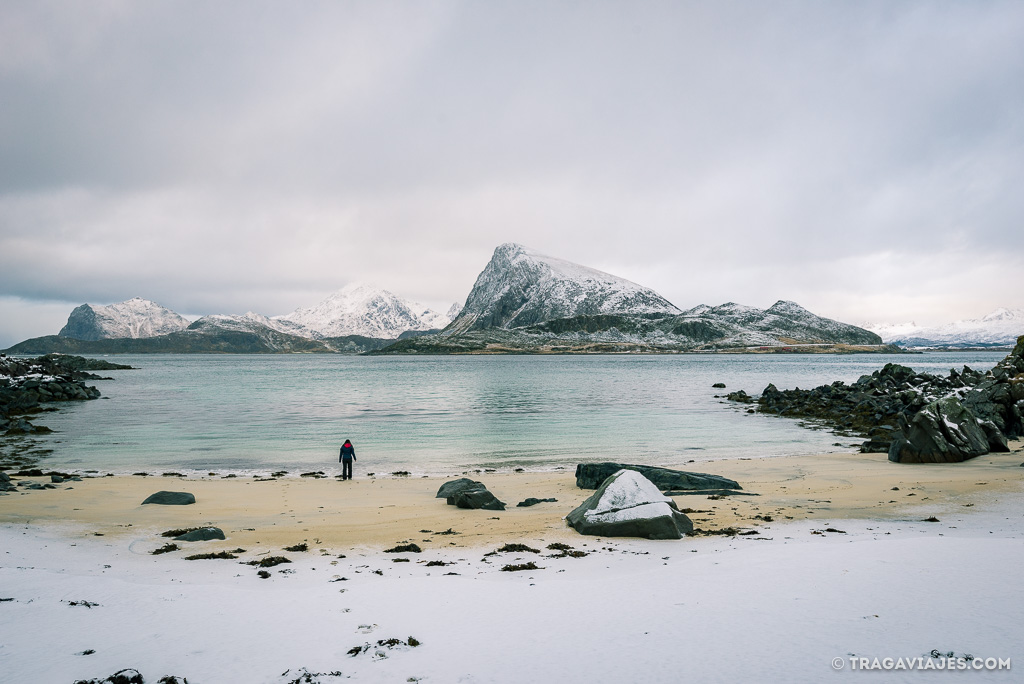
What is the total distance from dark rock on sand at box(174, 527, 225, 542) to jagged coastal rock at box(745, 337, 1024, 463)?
26211 mm

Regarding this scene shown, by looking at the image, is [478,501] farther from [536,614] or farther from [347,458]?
[536,614]

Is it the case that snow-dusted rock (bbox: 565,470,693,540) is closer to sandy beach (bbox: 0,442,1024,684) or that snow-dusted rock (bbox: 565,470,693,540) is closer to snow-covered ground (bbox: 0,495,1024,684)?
sandy beach (bbox: 0,442,1024,684)

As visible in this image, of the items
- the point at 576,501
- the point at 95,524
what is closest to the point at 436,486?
the point at 576,501

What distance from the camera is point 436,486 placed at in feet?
71.9

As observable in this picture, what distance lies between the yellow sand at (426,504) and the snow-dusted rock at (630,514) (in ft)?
2.29

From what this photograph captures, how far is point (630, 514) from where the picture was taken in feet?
43.0

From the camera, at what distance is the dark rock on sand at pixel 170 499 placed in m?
17.6

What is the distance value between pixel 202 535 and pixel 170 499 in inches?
215

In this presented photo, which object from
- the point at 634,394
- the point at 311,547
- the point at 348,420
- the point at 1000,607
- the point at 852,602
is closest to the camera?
the point at 1000,607

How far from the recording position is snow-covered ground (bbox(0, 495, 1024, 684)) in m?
6.14

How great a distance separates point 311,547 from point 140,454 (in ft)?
77.0

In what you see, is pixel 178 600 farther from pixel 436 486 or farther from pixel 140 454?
pixel 140 454

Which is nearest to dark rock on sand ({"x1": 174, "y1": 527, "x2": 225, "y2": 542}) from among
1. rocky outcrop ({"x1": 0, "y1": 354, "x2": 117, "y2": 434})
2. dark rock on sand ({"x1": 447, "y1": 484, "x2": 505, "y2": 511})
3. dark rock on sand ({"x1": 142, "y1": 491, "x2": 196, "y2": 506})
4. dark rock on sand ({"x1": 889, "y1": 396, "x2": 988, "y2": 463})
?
dark rock on sand ({"x1": 142, "y1": 491, "x2": 196, "y2": 506})

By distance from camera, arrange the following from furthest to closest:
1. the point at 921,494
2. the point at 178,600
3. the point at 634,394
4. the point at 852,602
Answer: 1. the point at 634,394
2. the point at 921,494
3. the point at 178,600
4. the point at 852,602
